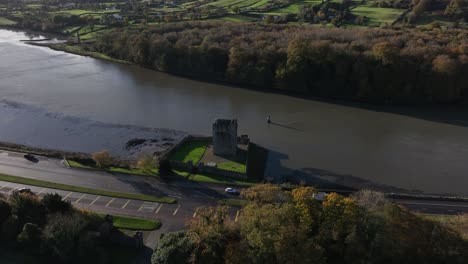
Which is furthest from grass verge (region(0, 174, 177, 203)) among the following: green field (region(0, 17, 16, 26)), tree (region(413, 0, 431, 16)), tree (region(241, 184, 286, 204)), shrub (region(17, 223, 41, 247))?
green field (region(0, 17, 16, 26))

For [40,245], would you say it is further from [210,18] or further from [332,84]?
[210,18]

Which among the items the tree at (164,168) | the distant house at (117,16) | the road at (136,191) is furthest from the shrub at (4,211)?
the distant house at (117,16)

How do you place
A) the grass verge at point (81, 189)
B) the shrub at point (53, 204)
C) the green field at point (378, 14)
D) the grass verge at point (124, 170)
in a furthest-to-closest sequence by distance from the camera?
the green field at point (378, 14) < the grass verge at point (124, 170) < the grass verge at point (81, 189) < the shrub at point (53, 204)

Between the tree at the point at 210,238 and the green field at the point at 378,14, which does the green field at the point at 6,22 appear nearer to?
the green field at the point at 378,14

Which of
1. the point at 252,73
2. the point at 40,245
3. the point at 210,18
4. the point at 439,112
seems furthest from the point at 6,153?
the point at 210,18

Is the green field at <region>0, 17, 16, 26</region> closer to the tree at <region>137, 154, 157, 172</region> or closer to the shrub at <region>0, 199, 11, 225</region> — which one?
the tree at <region>137, 154, 157, 172</region>

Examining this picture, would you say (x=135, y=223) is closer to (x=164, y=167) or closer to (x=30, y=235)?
(x=30, y=235)

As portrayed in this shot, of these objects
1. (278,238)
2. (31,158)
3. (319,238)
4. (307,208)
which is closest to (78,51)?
(31,158)
